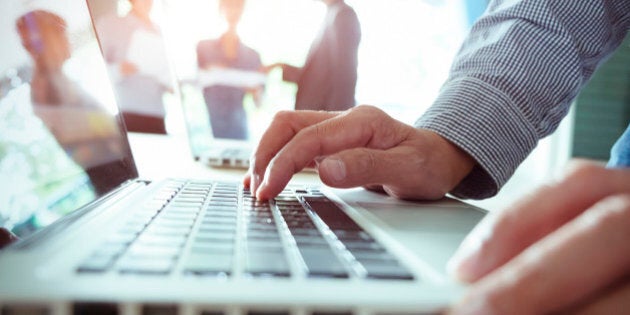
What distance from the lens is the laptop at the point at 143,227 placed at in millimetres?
210

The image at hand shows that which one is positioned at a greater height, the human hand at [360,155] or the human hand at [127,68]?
the human hand at [127,68]

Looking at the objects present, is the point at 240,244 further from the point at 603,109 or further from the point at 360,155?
the point at 603,109

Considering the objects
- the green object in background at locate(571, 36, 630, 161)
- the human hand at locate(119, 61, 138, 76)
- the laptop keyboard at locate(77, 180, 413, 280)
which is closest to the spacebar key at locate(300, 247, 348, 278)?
the laptop keyboard at locate(77, 180, 413, 280)

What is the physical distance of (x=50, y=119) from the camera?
1.56 feet

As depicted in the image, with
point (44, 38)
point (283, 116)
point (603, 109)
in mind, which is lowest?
point (603, 109)

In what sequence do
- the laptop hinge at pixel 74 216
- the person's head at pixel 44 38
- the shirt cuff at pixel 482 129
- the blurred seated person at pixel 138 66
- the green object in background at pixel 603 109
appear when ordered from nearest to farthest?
the laptop hinge at pixel 74 216 → the person's head at pixel 44 38 → the shirt cuff at pixel 482 129 → the blurred seated person at pixel 138 66 → the green object in background at pixel 603 109

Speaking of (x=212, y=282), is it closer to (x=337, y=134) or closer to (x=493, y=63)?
(x=337, y=134)

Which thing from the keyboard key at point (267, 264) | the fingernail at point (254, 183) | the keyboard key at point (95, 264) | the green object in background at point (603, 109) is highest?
the keyboard key at point (95, 264)

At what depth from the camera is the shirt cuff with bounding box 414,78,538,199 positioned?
0.69 metres

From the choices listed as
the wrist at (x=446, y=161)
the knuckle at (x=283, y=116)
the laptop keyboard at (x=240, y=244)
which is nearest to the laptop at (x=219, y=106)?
→ the knuckle at (x=283, y=116)

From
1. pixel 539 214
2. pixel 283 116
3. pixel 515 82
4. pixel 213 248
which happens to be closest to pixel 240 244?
pixel 213 248

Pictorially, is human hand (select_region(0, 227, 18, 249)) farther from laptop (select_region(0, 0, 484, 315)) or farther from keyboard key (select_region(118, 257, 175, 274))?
keyboard key (select_region(118, 257, 175, 274))

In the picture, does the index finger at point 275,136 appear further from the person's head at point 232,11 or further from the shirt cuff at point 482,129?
the person's head at point 232,11

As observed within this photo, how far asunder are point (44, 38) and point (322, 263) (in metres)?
0.42
